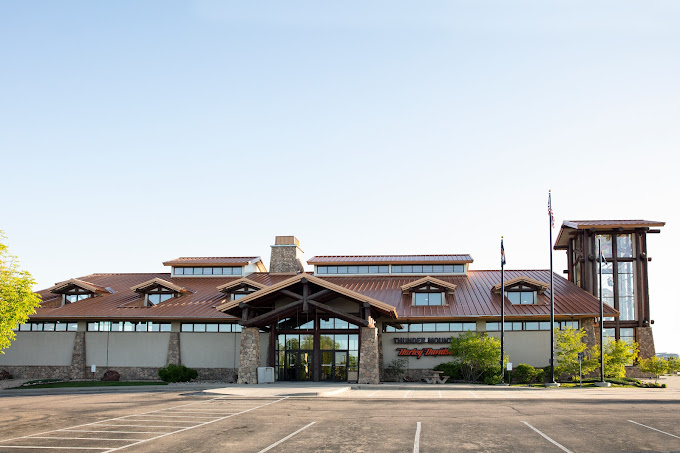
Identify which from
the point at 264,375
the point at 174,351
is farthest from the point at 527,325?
the point at 174,351

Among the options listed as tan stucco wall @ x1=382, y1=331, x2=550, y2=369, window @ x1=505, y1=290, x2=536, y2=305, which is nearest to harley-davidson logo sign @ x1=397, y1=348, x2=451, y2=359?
tan stucco wall @ x1=382, y1=331, x2=550, y2=369

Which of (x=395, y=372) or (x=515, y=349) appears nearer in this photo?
(x=515, y=349)

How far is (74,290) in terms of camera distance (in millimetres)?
46125

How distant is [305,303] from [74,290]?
20.2m

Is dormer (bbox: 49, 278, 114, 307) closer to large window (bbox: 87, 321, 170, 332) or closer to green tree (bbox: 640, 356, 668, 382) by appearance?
large window (bbox: 87, 321, 170, 332)

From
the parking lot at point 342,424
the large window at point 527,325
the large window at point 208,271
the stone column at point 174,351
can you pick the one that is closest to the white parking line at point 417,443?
the parking lot at point 342,424

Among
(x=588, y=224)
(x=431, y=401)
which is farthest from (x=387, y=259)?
(x=431, y=401)

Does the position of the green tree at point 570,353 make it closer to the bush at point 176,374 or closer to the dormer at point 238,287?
the dormer at point 238,287

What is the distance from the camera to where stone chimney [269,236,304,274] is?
52.2 m

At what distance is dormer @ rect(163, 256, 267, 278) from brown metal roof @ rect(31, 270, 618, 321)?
29.5 inches

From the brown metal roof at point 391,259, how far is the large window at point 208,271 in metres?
6.18

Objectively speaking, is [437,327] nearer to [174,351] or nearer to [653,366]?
[653,366]

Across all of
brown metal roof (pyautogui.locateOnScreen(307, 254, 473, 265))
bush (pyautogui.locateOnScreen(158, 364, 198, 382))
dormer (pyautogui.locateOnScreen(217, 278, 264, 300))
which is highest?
brown metal roof (pyautogui.locateOnScreen(307, 254, 473, 265))

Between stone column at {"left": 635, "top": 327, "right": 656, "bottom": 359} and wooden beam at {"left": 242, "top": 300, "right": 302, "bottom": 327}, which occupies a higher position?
wooden beam at {"left": 242, "top": 300, "right": 302, "bottom": 327}
